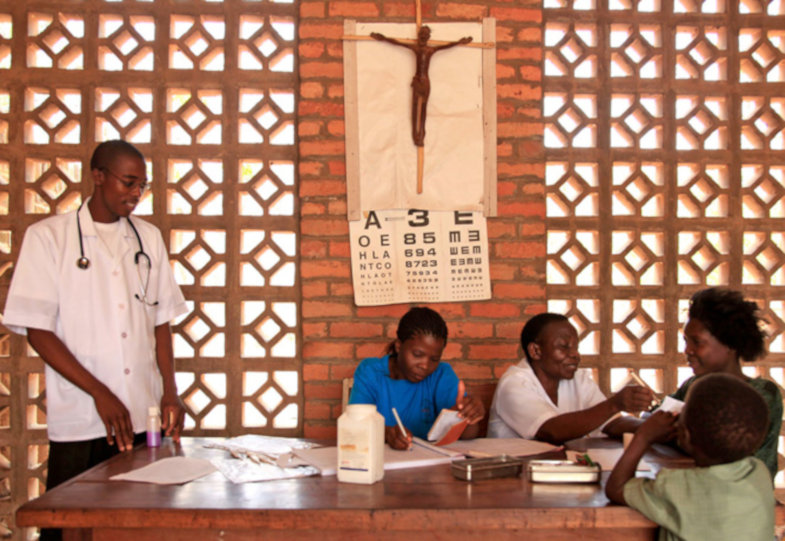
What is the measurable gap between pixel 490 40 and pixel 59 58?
2099mm

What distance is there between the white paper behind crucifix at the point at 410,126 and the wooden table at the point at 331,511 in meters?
1.76

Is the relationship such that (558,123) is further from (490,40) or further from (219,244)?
(219,244)

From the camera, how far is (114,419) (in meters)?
2.39

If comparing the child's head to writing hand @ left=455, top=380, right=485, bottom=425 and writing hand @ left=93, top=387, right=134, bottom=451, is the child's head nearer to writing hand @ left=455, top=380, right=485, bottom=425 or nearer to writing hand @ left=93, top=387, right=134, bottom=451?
writing hand @ left=455, top=380, right=485, bottom=425

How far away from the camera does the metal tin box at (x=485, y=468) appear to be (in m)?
1.91

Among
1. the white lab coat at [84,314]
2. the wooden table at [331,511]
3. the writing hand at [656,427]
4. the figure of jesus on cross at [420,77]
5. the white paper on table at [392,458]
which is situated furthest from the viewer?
the figure of jesus on cross at [420,77]

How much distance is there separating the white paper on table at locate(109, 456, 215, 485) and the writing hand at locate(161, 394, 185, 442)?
1.30 feet

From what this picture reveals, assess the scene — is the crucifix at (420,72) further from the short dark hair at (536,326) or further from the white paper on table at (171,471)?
the white paper on table at (171,471)

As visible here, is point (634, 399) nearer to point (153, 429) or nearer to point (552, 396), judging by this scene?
point (552, 396)

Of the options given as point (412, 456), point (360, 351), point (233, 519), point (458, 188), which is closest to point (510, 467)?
point (412, 456)

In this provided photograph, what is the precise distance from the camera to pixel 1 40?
339cm

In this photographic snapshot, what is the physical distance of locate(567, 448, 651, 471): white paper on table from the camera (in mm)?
2021

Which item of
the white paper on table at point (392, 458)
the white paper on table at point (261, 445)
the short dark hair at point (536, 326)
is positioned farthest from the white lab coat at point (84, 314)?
the short dark hair at point (536, 326)

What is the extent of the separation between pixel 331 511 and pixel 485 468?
19.4 inches
